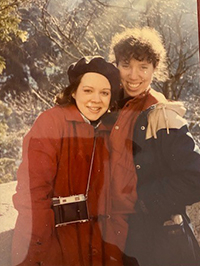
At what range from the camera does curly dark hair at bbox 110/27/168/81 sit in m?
1.07

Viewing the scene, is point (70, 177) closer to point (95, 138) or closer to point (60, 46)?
point (95, 138)

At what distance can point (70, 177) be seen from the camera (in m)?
1.04

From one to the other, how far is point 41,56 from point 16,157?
11.5 inches

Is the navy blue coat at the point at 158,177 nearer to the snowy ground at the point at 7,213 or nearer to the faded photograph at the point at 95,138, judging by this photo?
the faded photograph at the point at 95,138

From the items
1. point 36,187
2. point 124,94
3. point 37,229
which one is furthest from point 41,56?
point 37,229

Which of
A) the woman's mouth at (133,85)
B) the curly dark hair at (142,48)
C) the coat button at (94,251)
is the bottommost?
the coat button at (94,251)

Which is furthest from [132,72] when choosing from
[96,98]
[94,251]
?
[94,251]

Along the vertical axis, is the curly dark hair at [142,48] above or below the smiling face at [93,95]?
above

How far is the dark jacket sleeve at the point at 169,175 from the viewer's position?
3.49ft

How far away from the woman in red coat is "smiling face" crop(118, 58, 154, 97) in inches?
0.9

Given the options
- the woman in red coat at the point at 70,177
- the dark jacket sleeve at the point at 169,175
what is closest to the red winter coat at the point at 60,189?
the woman in red coat at the point at 70,177

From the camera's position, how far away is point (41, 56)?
108 cm

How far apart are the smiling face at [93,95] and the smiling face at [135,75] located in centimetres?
5

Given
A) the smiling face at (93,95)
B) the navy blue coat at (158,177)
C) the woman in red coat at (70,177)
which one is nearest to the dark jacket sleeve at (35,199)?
the woman in red coat at (70,177)
